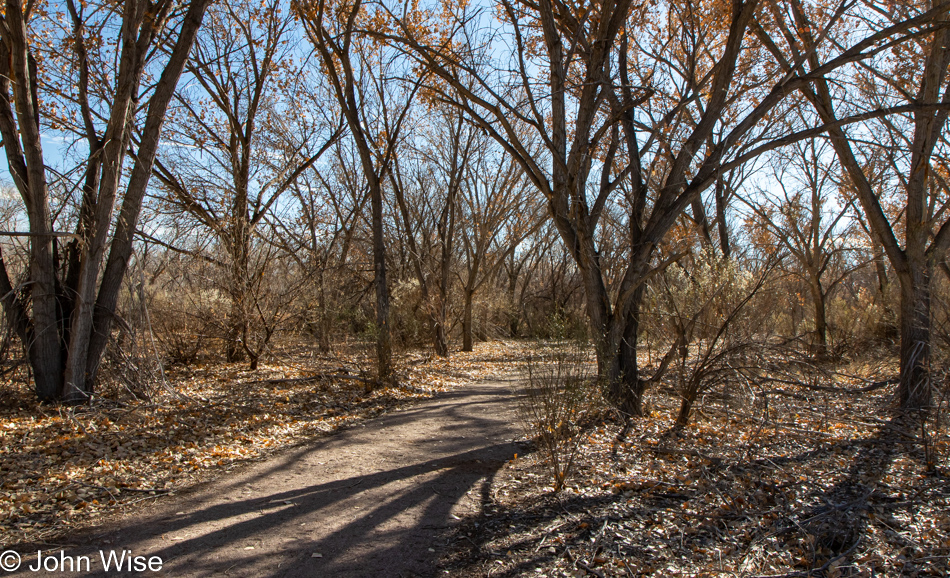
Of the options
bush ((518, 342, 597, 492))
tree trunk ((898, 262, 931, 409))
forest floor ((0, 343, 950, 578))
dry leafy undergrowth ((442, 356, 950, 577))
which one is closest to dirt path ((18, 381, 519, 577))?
forest floor ((0, 343, 950, 578))

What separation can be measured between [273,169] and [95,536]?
10553 millimetres

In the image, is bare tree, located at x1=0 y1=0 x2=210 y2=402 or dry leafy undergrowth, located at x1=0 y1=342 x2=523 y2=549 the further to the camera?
bare tree, located at x1=0 y1=0 x2=210 y2=402

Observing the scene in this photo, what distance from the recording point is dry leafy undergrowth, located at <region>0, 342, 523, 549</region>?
3.80 meters

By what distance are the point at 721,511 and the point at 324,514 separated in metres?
3.04

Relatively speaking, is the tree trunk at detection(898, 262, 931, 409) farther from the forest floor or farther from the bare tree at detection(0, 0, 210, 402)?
the bare tree at detection(0, 0, 210, 402)

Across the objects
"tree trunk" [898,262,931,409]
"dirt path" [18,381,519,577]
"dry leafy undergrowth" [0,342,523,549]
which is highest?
"tree trunk" [898,262,931,409]

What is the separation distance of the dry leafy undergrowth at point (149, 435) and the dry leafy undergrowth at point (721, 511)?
8.80 ft

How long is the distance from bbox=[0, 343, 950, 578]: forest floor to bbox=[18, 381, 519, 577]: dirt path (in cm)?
2

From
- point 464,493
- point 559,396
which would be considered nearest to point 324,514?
point 464,493

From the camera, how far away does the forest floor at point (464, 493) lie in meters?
3.32

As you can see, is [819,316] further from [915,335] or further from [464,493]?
[464,493]

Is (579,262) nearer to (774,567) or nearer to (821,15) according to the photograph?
(774,567)

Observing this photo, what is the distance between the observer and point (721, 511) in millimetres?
4035

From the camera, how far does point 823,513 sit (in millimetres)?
3953
